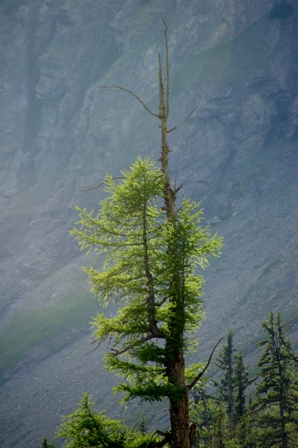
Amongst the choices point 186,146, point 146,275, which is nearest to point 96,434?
point 146,275

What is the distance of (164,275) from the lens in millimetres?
9094

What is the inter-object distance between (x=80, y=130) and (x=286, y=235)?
116770mm

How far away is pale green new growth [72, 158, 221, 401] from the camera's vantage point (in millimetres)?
8805

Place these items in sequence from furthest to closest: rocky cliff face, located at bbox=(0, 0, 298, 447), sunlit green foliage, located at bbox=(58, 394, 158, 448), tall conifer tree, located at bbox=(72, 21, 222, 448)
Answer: rocky cliff face, located at bbox=(0, 0, 298, 447), tall conifer tree, located at bbox=(72, 21, 222, 448), sunlit green foliage, located at bbox=(58, 394, 158, 448)

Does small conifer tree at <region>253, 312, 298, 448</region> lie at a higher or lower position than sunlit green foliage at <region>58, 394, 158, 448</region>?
higher

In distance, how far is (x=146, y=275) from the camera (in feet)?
31.4

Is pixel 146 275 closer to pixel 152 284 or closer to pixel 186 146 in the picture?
pixel 152 284

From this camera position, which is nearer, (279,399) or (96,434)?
(96,434)

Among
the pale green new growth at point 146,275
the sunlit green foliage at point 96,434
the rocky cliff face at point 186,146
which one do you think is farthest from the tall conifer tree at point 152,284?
the rocky cliff face at point 186,146

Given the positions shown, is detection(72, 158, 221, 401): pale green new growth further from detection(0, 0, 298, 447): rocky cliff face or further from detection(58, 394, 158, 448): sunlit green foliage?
detection(0, 0, 298, 447): rocky cliff face

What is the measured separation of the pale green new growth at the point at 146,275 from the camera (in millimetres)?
8805

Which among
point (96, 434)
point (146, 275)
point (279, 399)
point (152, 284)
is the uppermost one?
point (279, 399)

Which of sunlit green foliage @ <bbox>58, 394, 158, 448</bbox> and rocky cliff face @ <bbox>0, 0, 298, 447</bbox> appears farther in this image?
rocky cliff face @ <bbox>0, 0, 298, 447</bbox>

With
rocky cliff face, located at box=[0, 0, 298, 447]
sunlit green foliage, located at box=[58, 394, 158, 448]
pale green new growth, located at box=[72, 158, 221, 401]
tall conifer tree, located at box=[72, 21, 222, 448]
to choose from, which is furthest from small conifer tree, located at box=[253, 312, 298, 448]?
rocky cliff face, located at box=[0, 0, 298, 447]
